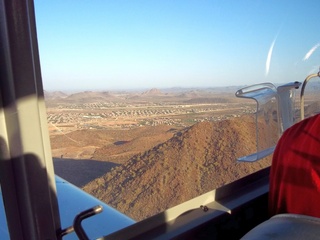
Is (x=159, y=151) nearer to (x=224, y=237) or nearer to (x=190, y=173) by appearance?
(x=190, y=173)

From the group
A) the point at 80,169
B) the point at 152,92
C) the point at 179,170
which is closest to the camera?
the point at 80,169

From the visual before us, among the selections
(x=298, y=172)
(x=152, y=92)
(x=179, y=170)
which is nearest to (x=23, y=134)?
(x=152, y=92)

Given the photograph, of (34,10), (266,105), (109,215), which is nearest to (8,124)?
(34,10)

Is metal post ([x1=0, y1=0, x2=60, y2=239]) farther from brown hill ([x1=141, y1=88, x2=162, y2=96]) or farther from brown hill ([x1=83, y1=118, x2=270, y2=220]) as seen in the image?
brown hill ([x1=141, y1=88, x2=162, y2=96])

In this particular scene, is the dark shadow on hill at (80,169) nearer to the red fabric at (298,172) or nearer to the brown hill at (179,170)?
the brown hill at (179,170)

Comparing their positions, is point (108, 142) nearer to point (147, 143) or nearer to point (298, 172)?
point (147, 143)

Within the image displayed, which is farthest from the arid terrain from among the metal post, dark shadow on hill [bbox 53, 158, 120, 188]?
the metal post

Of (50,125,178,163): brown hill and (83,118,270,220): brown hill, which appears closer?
(50,125,178,163): brown hill
